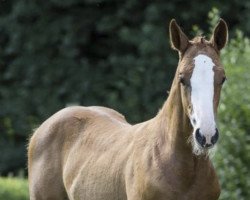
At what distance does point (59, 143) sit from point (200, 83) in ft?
8.37

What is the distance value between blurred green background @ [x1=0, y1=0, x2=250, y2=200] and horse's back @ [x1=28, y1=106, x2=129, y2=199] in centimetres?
1031

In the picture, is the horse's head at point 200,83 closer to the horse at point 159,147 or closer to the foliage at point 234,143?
the horse at point 159,147

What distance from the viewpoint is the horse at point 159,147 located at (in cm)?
784

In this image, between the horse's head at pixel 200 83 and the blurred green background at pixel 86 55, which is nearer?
the horse's head at pixel 200 83

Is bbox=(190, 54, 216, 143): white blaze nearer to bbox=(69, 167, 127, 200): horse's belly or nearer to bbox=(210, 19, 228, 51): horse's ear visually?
bbox=(210, 19, 228, 51): horse's ear

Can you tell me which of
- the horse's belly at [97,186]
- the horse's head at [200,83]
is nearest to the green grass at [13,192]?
the horse's belly at [97,186]

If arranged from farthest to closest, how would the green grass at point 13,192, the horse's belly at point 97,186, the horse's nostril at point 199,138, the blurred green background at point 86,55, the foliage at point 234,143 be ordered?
the blurred green background at point 86,55, the green grass at point 13,192, the foliage at point 234,143, the horse's belly at point 97,186, the horse's nostril at point 199,138

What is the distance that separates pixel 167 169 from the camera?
8.23 m

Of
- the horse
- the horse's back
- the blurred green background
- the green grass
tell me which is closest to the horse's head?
the horse

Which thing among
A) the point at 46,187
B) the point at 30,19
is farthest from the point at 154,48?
the point at 46,187

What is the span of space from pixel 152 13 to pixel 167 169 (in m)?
13.1

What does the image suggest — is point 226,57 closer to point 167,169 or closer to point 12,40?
point 167,169

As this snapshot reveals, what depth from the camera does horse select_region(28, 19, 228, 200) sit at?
25.7 ft

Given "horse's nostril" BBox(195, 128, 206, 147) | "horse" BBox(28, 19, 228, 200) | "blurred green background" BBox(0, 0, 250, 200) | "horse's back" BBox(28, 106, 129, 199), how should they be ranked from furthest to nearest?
"blurred green background" BBox(0, 0, 250, 200)
"horse's back" BBox(28, 106, 129, 199)
"horse" BBox(28, 19, 228, 200)
"horse's nostril" BBox(195, 128, 206, 147)
